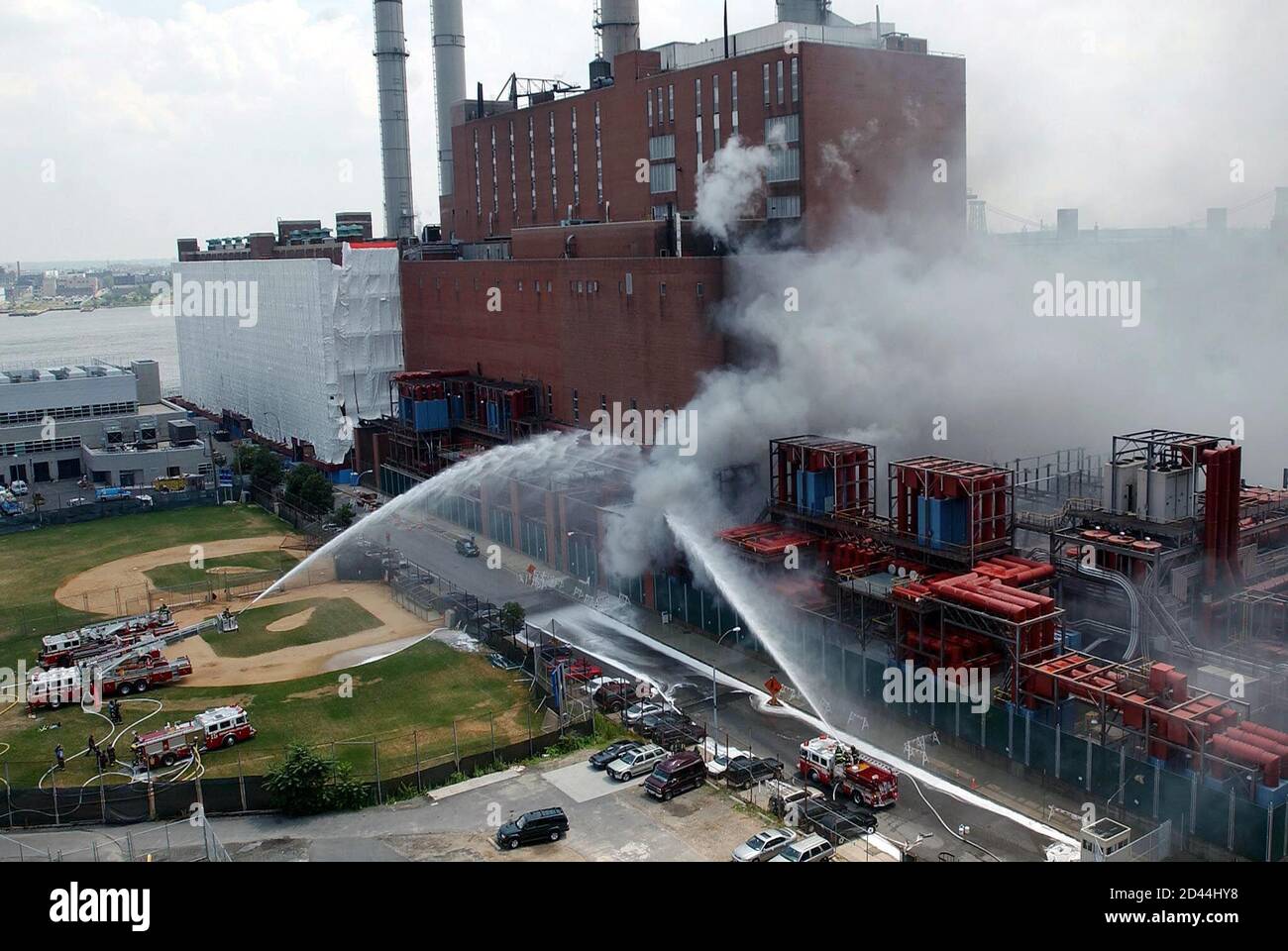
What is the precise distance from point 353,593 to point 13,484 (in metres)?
34.6

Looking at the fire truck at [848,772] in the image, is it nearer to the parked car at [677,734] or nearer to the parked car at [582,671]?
the parked car at [677,734]

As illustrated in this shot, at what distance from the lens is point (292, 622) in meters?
38.7

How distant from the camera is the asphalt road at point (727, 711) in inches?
881

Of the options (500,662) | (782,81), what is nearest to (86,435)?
(500,662)

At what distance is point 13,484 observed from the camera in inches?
2579

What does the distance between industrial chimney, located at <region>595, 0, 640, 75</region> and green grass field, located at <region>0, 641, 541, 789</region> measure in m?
38.7

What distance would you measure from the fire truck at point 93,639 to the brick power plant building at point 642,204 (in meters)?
18.5

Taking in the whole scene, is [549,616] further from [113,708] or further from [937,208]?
[937,208]

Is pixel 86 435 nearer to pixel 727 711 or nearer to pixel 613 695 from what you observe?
pixel 613 695

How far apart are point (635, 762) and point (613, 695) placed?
447cm

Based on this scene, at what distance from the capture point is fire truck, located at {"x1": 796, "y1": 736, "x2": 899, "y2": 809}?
23.6m

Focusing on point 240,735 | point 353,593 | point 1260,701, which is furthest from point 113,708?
point 1260,701

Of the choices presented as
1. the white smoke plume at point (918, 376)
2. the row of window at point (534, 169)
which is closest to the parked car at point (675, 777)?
the white smoke plume at point (918, 376)

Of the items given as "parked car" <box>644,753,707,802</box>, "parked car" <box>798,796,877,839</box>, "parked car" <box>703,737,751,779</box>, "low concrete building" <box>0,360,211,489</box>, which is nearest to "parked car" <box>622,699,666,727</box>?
"parked car" <box>703,737,751,779</box>
